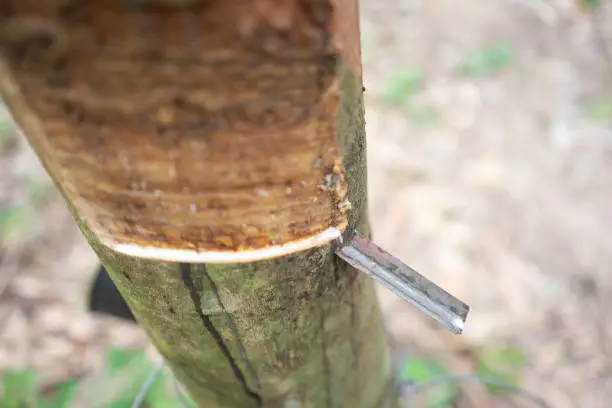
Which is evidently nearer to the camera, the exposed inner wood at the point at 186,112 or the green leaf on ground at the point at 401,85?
the exposed inner wood at the point at 186,112

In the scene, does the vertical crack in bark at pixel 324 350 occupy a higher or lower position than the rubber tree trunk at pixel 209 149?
lower

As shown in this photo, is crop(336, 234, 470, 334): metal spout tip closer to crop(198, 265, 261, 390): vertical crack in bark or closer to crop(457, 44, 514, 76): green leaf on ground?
crop(198, 265, 261, 390): vertical crack in bark

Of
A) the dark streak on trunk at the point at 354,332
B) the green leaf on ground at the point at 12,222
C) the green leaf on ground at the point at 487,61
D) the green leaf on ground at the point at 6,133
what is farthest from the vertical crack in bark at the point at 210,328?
the green leaf on ground at the point at 6,133

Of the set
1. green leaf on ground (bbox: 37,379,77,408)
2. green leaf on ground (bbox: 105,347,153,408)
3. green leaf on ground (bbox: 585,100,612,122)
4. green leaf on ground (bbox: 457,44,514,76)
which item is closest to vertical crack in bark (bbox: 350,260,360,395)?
green leaf on ground (bbox: 105,347,153,408)

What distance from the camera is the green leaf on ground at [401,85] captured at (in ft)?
7.01

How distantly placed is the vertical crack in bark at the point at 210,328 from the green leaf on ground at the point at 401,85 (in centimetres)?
176

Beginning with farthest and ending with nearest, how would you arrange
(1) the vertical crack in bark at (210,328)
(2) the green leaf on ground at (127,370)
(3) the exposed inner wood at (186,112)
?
(2) the green leaf on ground at (127,370), (1) the vertical crack in bark at (210,328), (3) the exposed inner wood at (186,112)

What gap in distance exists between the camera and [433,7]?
99.4 inches

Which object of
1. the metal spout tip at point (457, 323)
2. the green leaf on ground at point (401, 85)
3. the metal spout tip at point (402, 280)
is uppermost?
the metal spout tip at point (402, 280)

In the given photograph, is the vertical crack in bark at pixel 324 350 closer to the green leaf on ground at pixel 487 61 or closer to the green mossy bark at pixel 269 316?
the green mossy bark at pixel 269 316

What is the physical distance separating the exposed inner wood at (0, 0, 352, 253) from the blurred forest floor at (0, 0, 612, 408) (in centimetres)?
115

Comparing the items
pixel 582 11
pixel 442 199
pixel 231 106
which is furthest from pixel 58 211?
pixel 582 11

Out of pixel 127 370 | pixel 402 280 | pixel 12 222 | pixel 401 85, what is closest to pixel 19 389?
pixel 127 370

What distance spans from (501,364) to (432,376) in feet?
0.62
